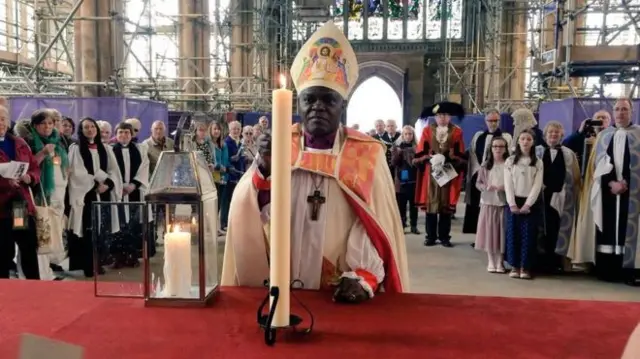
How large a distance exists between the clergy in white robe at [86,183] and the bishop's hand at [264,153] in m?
3.91

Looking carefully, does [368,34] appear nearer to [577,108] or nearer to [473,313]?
[577,108]

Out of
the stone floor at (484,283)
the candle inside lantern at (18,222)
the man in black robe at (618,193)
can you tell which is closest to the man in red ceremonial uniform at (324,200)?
the candle inside lantern at (18,222)

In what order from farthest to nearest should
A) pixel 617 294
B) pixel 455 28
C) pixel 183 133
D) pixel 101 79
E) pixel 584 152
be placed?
pixel 455 28
pixel 101 79
pixel 584 152
pixel 617 294
pixel 183 133

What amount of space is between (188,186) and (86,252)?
4.64 metres

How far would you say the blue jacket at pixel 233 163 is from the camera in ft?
25.7

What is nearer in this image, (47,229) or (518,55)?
(47,229)

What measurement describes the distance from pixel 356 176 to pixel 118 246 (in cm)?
82

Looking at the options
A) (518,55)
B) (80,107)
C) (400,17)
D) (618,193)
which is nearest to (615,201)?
(618,193)

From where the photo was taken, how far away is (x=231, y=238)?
1.90 meters

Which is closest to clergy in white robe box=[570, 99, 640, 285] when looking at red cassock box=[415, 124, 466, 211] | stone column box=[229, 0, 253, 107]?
red cassock box=[415, 124, 466, 211]

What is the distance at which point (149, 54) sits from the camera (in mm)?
11836

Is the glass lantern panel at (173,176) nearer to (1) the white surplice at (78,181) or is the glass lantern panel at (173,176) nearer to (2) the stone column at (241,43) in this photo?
(1) the white surplice at (78,181)

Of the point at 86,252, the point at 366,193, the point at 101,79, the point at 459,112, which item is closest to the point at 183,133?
the point at 366,193

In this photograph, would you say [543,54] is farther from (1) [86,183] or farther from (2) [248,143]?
(1) [86,183]
